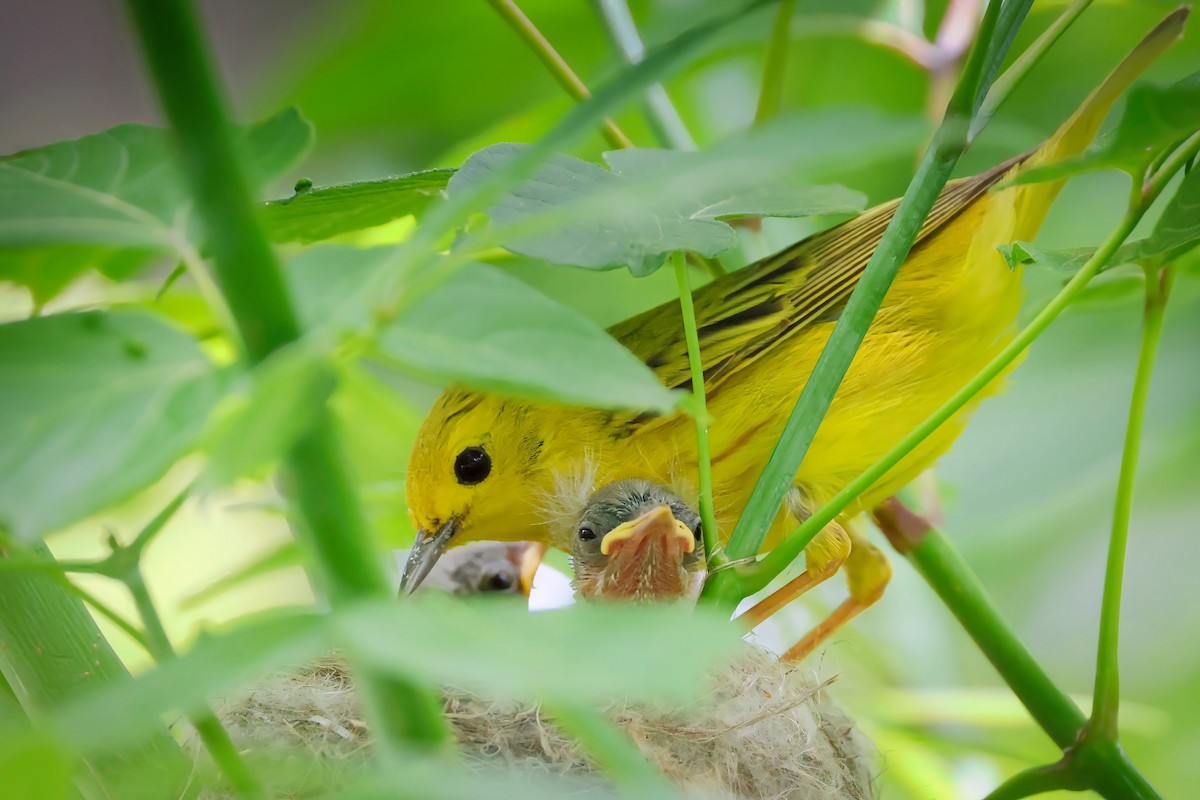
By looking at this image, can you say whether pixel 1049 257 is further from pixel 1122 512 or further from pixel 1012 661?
pixel 1012 661

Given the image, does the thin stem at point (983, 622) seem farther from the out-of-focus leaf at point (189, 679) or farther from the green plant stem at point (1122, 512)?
the out-of-focus leaf at point (189, 679)

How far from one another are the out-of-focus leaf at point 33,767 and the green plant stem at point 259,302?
0.42 ft

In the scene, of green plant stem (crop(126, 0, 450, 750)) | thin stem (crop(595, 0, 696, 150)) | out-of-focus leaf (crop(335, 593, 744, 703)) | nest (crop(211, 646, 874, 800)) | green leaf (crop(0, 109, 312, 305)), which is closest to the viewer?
out-of-focus leaf (crop(335, 593, 744, 703))

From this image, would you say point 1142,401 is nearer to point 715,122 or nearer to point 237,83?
point 715,122

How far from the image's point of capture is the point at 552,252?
614mm

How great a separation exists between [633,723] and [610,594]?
1.22 ft

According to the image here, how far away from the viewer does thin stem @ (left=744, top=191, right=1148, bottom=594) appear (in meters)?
0.67

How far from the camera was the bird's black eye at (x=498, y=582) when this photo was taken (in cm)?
197

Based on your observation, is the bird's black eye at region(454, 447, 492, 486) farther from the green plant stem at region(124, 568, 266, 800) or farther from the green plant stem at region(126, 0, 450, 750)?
the green plant stem at region(126, 0, 450, 750)

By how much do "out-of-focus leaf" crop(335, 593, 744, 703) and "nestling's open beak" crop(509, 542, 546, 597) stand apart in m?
1.58

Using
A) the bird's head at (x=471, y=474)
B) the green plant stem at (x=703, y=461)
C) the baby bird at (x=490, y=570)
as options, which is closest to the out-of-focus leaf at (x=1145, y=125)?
the green plant stem at (x=703, y=461)

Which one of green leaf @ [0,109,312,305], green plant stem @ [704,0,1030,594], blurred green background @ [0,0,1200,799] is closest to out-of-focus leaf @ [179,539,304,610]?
blurred green background @ [0,0,1200,799]

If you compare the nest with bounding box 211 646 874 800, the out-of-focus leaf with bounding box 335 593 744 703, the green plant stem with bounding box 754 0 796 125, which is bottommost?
the out-of-focus leaf with bounding box 335 593 744 703

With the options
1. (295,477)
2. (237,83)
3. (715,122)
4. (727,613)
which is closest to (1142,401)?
(727,613)
